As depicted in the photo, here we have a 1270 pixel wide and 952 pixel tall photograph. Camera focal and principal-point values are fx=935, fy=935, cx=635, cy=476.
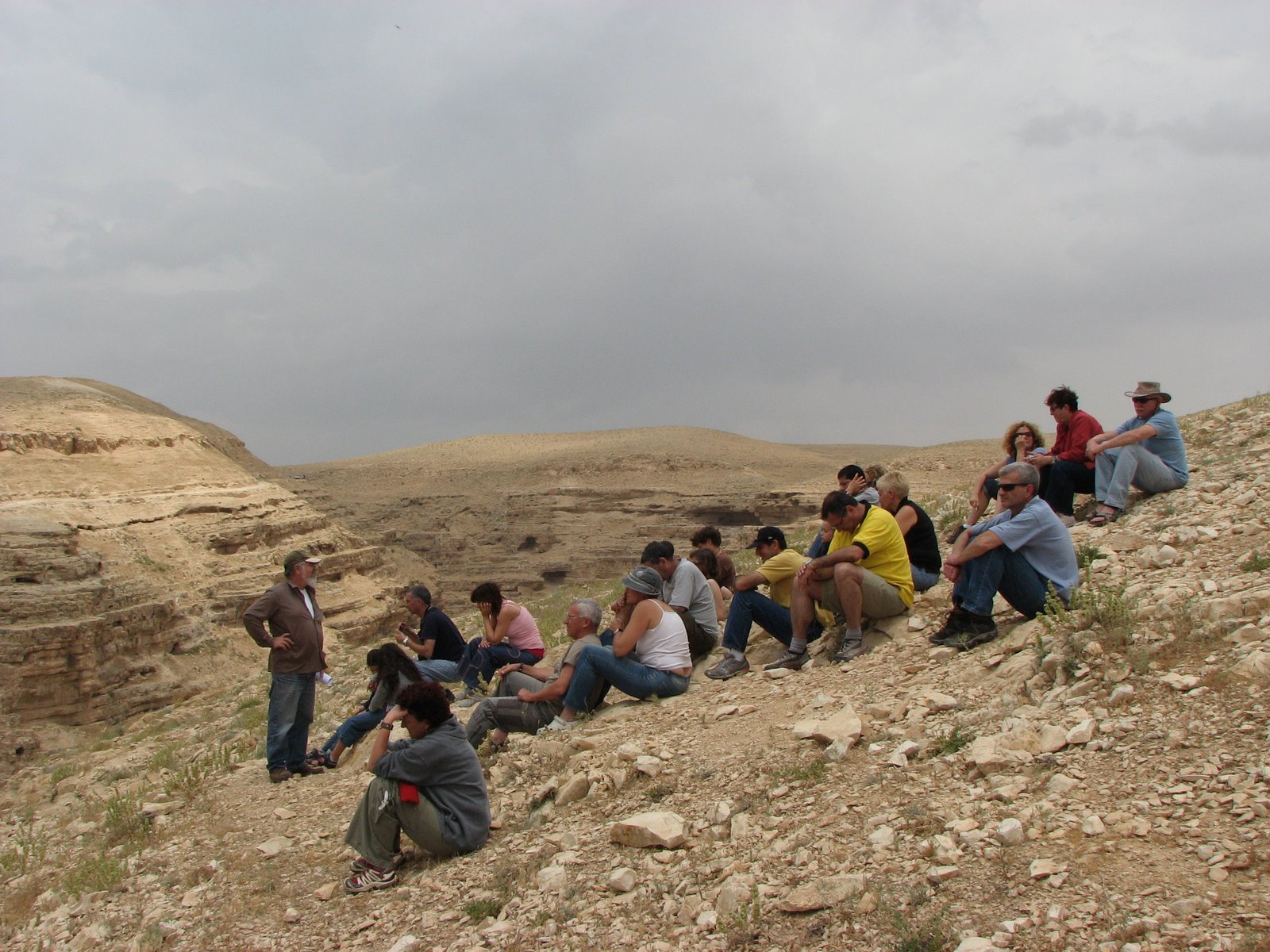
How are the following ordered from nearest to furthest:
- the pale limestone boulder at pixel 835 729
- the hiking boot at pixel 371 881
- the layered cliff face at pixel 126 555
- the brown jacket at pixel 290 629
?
1. the pale limestone boulder at pixel 835 729
2. the hiking boot at pixel 371 881
3. the brown jacket at pixel 290 629
4. the layered cliff face at pixel 126 555

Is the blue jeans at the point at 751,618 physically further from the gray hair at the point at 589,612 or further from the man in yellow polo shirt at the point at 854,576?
the gray hair at the point at 589,612

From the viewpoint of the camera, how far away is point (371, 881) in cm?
513

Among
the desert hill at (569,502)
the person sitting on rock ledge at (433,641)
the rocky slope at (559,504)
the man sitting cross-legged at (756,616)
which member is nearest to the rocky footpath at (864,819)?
the man sitting cross-legged at (756,616)

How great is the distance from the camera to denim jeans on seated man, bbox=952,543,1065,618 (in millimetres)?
5855

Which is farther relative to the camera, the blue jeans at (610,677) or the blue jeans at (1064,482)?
the blue jeans at (1064,482)

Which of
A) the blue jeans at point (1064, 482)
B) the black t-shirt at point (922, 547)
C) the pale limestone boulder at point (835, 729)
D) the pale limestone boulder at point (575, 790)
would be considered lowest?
the pale limestone boulder at point (575, 790)

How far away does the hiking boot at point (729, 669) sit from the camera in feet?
23.2

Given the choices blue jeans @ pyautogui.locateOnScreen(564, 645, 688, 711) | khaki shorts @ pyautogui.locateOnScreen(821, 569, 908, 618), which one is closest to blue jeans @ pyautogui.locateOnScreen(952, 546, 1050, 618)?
khaki shorts @ pyautogui.locateOnScreen(821, 569, 908, 618)

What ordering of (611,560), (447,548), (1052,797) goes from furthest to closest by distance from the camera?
(447,548) → (611,560) → (1052,797)

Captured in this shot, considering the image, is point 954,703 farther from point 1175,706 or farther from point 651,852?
point 651,852

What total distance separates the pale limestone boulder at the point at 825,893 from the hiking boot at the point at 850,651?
9.45 feet

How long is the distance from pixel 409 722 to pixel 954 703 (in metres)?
2.98

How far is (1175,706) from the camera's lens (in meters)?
4.23

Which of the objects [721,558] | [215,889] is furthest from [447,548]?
[215,889]
